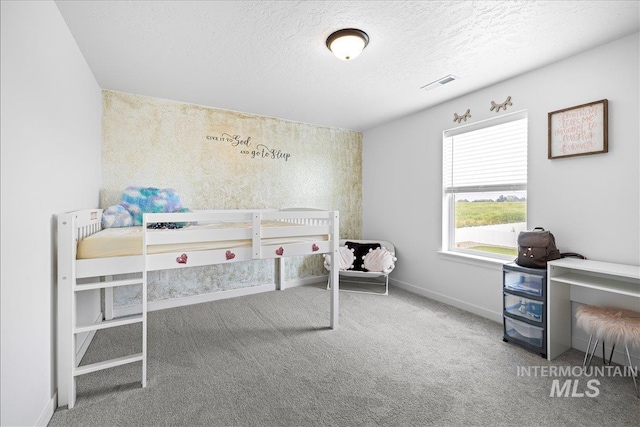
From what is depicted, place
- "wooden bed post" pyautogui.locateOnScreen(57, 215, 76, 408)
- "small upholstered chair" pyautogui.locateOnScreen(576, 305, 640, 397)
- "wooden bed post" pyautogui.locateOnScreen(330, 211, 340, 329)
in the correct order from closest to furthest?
1. "wooden bed post" pyautogui.locateOnScreen(57, 215, 76, 408)
2. "small upholstered chair" pyautogui.locateOnScreen(576, 305, 640, 397)
3. "wooden bed post" pyautogui.locateOnScreen(330, 211, 340, 329)

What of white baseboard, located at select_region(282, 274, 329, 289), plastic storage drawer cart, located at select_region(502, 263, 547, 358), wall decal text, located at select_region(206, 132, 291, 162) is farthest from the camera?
white baseboard, located at select_region(282, 274, 329, 289)

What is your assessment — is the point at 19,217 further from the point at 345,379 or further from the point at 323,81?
the point at 323,81

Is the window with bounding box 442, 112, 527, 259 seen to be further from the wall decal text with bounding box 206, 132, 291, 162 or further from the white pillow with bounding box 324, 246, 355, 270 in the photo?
the wall decal text with bounding box 206, 132, 291, 162

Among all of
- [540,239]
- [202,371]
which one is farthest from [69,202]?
[540,239]

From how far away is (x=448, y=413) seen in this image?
5.39ft

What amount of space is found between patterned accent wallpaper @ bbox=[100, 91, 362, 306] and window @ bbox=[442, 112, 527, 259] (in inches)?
63.8

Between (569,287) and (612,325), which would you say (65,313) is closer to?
(612,325)

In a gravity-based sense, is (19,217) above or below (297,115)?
below

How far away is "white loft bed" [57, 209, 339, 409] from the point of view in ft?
5.65

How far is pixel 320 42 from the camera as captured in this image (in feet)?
7.14

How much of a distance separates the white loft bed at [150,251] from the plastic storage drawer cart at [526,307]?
149cm

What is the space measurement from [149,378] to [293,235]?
1.45m

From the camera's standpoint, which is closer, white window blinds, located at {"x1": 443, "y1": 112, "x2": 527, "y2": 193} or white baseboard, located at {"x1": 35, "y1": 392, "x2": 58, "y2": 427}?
white baseboard, located at {"x1": 35, "y1": 392, "x2": 58, "y2": 427}

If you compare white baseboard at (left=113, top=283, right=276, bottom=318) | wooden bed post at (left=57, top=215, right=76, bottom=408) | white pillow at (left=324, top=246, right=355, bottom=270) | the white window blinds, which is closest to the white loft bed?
wooden bed post at (left=57, top=215, right=76, bottom=408)
